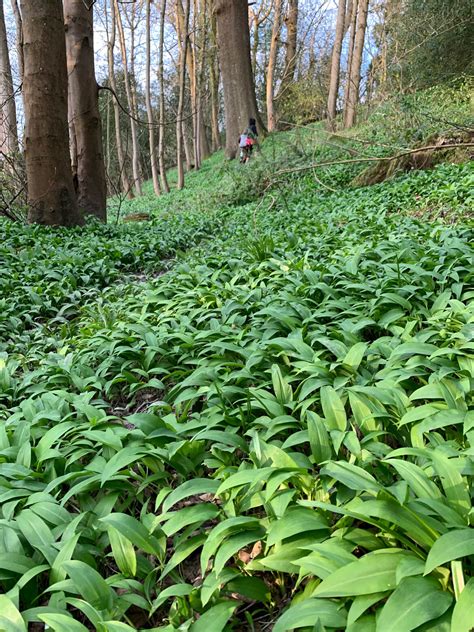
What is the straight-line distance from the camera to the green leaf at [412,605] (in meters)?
0.88

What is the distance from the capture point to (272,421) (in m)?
1.72

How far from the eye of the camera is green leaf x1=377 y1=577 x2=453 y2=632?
0.88 meters

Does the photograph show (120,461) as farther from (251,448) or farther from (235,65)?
(235,65)

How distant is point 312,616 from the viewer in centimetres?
99

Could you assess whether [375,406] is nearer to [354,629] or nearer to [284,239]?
[354,629]

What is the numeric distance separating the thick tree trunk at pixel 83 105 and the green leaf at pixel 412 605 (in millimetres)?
7409

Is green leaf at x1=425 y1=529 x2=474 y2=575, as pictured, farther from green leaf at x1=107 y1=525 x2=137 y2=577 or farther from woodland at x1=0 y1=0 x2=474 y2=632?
green leaf at x1=107 y1=525 x2=137 y2=577

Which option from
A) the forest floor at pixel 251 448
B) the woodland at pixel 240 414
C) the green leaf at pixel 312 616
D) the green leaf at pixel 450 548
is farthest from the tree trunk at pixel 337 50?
the green leaf at pixel 312 616

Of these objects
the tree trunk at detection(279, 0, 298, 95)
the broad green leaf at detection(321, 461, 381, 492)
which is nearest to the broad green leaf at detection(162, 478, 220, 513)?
the broad green leaf at detection(321, 461, 381, 492)

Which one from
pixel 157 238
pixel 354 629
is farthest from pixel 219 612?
pixel 157 238

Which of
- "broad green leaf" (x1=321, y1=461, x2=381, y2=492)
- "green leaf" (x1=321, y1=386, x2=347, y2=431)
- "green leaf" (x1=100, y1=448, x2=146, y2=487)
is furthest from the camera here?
"green leaf" (x1=321, y1=386, x2=347, y2=431)

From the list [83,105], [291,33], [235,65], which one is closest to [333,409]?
[83,105]

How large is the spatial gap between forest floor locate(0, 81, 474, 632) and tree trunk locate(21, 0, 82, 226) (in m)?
2.95

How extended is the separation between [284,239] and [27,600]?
13.7 feet
